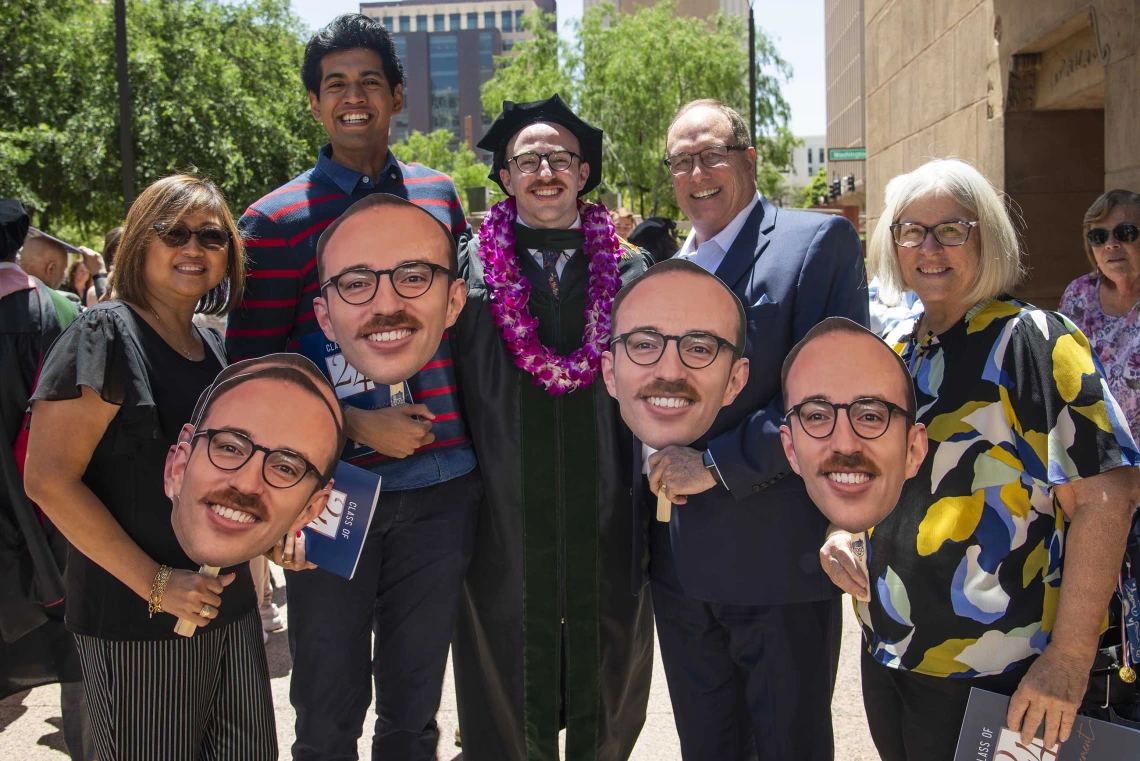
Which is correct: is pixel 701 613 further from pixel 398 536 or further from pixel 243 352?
pixel 243 352

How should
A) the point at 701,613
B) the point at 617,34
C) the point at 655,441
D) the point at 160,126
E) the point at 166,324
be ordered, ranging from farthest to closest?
the point at 617,34
the point at 160,126
the point at 701,613
the point at 166,324
the point at 655,441

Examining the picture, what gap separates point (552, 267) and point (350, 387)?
70 centimetres

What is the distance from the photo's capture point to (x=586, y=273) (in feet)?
8.68

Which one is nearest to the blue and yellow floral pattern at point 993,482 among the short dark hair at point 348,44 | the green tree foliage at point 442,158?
the short dark hair at point 348,44

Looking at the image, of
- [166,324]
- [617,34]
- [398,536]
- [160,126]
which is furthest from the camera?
[617,34]

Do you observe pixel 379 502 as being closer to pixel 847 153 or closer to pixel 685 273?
pixel 685 273

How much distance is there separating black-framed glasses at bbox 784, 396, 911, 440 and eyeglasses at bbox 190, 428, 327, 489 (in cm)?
90

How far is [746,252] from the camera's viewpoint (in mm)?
2301

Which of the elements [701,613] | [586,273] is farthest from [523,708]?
[586,273]

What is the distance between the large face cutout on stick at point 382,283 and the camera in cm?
184

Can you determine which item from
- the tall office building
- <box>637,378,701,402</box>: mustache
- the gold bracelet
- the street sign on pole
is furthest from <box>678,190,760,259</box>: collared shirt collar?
the tall office building

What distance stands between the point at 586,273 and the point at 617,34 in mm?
25193

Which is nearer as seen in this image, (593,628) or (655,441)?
(655,441)

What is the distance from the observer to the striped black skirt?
2.17m
